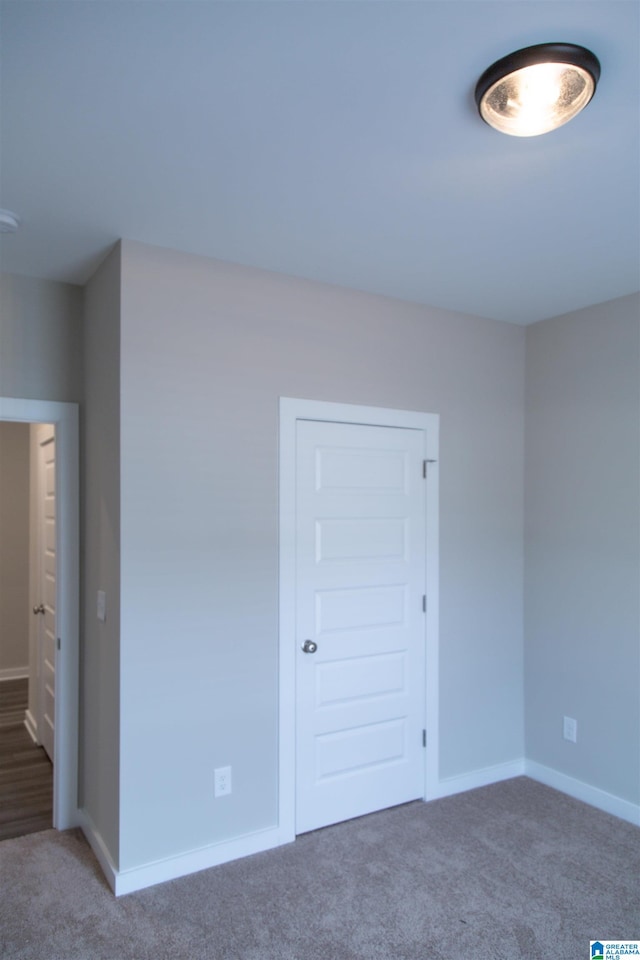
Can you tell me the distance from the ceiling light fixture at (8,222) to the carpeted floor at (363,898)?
2.64m

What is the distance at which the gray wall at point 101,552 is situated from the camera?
2.64m

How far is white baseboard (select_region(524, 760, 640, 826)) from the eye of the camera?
3189 millimetres

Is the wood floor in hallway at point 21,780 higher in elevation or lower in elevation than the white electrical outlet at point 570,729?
lower

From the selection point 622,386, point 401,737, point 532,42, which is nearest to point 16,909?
point 401,737

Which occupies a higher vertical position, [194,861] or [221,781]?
[221,781]

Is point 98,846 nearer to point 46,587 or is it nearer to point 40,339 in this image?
point 46,587

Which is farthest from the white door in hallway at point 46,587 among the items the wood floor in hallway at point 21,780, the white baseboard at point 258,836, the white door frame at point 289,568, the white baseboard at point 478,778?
the white baseboard at point 478,778

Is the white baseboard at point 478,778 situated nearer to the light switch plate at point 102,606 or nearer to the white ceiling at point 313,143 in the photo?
the light switch plate at point 102,606

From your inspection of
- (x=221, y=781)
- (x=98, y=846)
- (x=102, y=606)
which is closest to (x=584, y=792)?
(x=221, y=781)

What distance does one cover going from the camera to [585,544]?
3486 mm

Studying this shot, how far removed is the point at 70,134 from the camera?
1870 millimetres

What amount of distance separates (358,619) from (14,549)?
4.17 meters

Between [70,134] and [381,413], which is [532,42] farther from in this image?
[381,413]

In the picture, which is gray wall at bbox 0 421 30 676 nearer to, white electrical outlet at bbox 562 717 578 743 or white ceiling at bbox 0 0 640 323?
white ceiling at bbox 0 0 640 323
